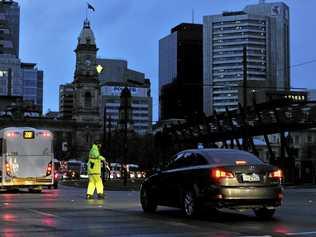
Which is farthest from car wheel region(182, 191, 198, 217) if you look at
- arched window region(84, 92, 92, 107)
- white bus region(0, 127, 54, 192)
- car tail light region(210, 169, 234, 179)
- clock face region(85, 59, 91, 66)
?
arched window region(84, 92, 92, 107)

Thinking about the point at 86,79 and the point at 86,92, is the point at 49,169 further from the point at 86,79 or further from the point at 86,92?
the point at 86,92

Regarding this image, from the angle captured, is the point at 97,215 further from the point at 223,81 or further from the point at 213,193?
the point at 223,81

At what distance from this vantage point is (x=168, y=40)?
69000mm

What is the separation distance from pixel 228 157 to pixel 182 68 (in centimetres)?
4733

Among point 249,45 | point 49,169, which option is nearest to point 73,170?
point 249,45

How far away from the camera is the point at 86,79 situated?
15900 centimetres

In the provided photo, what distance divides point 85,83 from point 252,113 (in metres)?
113

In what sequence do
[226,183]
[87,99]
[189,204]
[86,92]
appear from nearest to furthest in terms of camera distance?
[226,183], [189,204], [86,92], [87,99]

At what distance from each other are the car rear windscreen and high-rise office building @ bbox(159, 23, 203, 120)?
39.5 m

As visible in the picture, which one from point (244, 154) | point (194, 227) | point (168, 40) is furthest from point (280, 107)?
point (194, 227)

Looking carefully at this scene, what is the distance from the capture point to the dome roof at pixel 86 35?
155 m

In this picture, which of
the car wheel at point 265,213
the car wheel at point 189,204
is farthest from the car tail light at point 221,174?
the car wheel at point 265,213

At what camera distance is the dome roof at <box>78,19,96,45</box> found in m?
155

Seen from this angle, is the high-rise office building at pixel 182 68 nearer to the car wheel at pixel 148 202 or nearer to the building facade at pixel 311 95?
the car wheel at pixel 148 202
